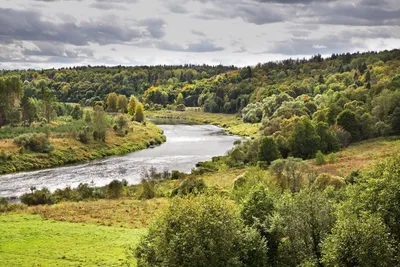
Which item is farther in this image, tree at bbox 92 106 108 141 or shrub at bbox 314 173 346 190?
tree at bbox 92 106 108 141

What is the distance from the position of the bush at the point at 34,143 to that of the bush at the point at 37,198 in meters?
39.7

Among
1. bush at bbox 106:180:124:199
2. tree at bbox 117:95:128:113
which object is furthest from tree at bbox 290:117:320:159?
tree at bbox 117:95:128:113

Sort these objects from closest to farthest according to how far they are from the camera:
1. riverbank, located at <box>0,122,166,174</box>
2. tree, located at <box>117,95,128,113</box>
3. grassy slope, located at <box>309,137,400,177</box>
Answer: grassy slope, located at <box>309,137,400,177</box> → riverbank, located at <box>0,122,166,174</box> → tree, located at <box>117,95,128,113</box>

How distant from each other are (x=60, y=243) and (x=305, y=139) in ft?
218

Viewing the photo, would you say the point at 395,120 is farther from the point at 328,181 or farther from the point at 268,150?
the point at 328,181

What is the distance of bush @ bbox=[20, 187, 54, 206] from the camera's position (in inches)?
2564

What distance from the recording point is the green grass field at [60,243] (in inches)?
1478

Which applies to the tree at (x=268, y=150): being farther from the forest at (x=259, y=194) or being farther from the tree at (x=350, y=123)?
the tree at (x=350, y=123)

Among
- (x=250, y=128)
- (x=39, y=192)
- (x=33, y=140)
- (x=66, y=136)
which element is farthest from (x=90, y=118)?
(x=39, y=192)

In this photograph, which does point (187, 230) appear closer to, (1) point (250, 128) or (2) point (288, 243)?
(2) point (288, 243)

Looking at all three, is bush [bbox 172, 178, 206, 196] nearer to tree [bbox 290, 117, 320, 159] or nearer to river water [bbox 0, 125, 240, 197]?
river water [bbox 0, 125, 240, 197]

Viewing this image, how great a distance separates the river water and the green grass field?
2500 centimetres

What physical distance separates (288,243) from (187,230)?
9070 mm

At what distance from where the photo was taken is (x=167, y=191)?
73062mm
